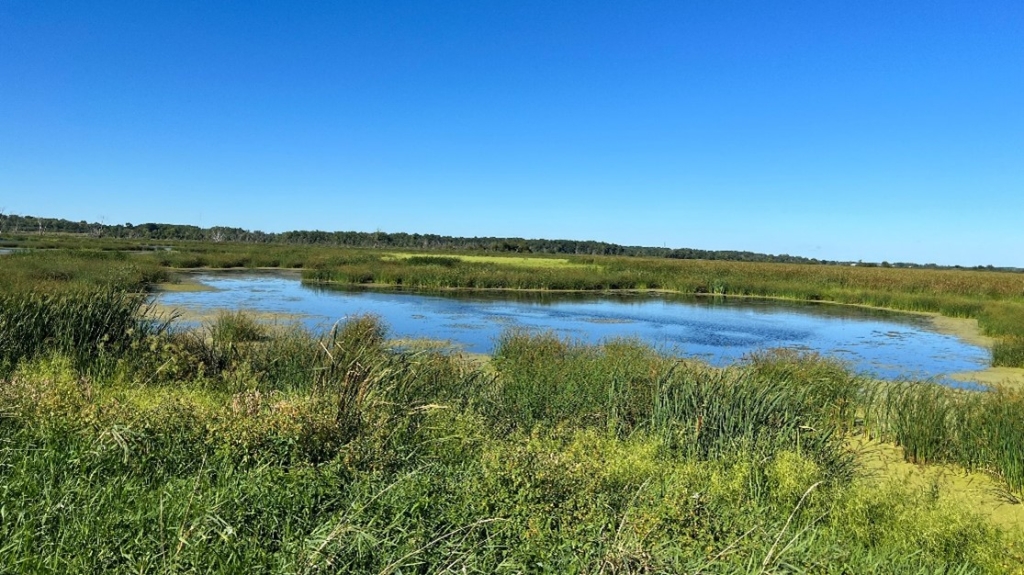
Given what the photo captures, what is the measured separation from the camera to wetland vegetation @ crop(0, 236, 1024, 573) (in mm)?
3088

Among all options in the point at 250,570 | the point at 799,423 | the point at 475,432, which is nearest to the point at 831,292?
the point at 799,423

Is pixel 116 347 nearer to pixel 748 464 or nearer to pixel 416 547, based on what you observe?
pixel 416 547

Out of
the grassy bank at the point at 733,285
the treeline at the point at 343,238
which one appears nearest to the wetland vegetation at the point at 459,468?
the grassy bank at the point at 733,285

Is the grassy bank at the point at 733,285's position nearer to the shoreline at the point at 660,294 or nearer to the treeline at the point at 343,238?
the shoreline at the point at 660,294

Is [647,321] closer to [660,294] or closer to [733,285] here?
[660,294]

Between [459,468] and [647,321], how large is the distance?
1770 centimetres

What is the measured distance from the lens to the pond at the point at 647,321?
15.2 m

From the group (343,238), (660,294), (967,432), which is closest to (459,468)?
(967,432)

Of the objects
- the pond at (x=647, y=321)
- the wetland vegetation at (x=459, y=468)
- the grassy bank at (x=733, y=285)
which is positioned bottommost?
the pond at (x=647, y=321)

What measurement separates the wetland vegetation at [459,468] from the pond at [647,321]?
185 inches

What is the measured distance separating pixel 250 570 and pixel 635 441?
345 centimetres

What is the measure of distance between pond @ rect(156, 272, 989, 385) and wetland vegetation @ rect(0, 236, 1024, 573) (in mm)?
4691

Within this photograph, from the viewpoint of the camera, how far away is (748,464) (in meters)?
4.96

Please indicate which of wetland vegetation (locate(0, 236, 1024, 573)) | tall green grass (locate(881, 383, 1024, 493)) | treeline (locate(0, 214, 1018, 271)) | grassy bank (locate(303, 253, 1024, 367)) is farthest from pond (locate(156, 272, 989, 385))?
treeline (locate(0, 214, 1018, 271))
